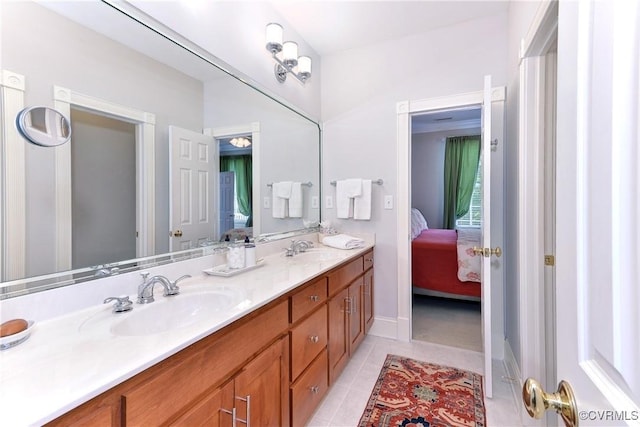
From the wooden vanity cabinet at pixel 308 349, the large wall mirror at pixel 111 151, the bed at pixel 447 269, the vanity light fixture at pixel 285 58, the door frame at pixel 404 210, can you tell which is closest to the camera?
the large wall mirror at pixel 111 151

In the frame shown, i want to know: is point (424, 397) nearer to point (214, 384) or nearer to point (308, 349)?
point (308, 349)

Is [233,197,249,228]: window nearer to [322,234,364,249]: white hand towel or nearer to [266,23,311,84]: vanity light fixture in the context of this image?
[322,234,364,249]: white hand towel

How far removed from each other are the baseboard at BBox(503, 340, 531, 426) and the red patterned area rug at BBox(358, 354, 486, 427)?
185 millimetres

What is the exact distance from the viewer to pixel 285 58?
213 cm

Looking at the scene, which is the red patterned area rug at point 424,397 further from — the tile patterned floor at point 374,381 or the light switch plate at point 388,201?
the light switch plate at point 388,201

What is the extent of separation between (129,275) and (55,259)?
23cm

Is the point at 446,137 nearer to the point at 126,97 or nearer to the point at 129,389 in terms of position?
the point at 126,97

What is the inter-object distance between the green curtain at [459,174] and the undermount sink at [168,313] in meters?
5.35

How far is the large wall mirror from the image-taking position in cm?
90

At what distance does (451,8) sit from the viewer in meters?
2.14

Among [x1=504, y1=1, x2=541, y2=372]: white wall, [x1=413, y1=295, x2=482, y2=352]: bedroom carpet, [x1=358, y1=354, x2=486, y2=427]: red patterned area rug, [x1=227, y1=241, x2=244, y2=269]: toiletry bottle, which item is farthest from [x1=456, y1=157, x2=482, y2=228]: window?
[x1=227, y1=241, x2=244, y2=269]: toiletry bottle

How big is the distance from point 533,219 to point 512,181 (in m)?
0.51

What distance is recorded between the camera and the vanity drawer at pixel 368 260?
237 centimetres

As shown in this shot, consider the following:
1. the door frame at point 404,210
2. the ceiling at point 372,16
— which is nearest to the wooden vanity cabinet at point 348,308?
the door frame at point 404,210
